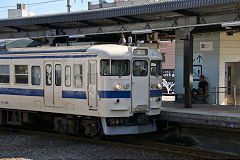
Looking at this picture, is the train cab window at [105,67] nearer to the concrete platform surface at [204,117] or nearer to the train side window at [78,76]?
the train side window at [78,76]

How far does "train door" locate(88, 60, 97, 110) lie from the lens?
11055mm

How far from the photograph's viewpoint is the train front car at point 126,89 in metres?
10.9

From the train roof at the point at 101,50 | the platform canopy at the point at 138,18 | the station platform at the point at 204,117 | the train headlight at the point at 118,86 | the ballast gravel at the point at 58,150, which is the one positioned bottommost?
the ballast gravel at the point at 58,150

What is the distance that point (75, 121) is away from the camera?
12.1 metres

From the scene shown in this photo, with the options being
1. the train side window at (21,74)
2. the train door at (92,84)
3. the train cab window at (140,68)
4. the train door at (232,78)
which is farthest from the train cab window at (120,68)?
the train door at (232,78)

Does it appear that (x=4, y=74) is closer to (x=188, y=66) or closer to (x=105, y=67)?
(x=105, y=67)

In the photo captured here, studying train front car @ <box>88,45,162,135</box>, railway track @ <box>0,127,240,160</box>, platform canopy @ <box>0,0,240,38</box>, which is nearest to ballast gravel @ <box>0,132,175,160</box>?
railway track @ <box>0,127,240,160</box>

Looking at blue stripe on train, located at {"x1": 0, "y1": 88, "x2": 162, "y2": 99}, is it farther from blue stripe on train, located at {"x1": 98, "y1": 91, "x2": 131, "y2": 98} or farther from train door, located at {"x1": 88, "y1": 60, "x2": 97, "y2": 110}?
train door, located at {"x1": 88, "y1": 60, "x2": 97, "y2": 110}

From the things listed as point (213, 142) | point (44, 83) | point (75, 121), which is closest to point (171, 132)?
point (213, 142)

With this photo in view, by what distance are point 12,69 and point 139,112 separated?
5.32 metres

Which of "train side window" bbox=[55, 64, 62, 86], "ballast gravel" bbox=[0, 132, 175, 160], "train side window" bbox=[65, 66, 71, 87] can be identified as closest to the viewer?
"ballast gravel" bbox=[0, 132, 175, 160]

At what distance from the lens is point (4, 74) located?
44.9 feet

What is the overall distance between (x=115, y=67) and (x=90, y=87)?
1023 millimetres

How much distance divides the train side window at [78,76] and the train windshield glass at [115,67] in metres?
0.92
